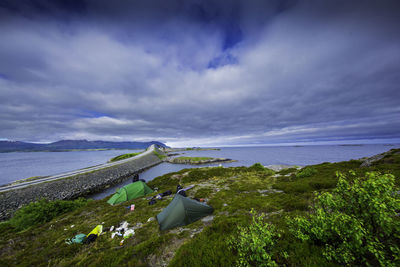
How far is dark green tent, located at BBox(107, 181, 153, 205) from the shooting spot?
14.9 meters

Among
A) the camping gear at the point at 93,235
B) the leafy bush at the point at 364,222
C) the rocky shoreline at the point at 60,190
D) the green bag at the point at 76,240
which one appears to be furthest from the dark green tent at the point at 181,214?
the rocky shoreline at the point at 60,190

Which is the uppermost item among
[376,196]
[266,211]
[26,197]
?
[376,196]

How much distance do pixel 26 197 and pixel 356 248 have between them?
34138 millimetres

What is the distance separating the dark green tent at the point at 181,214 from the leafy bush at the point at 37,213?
1200 centimetres

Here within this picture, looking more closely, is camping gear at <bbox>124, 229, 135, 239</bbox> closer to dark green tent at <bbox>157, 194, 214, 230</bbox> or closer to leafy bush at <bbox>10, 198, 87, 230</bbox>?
dark green tent at <bbox>157, 194, 214, 230</bbox>

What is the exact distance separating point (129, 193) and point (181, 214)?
10562 mm

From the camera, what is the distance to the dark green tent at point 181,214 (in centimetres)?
798

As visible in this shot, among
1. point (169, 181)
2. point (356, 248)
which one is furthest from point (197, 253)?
point (169, 181)

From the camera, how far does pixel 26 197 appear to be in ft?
62.0

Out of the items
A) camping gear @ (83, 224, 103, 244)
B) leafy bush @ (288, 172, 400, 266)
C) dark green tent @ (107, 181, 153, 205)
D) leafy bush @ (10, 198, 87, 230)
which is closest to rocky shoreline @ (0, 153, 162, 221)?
leafy bush @ (10, 198, 87, 230)

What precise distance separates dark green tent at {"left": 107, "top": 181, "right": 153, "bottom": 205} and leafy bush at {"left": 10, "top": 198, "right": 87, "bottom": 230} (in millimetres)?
4100

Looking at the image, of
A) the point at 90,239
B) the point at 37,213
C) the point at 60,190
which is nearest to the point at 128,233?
the point at 90,239

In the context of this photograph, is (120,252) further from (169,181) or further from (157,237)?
(169,181)

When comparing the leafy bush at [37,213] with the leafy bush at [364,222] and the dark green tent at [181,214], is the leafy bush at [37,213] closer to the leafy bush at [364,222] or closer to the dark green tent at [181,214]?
the dark green tent at [181,214]
